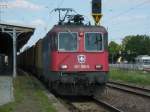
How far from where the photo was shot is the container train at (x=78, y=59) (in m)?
19.8

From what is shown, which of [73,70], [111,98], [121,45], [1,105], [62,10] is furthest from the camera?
[121,45]

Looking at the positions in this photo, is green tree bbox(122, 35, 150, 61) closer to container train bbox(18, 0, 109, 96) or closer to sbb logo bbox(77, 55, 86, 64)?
container train bbox(18, 0, 109, 96)

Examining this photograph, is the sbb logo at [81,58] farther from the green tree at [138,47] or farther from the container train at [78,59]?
the green tree at [138,47]

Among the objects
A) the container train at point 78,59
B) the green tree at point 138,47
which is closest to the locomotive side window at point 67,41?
the container train at point 78,59

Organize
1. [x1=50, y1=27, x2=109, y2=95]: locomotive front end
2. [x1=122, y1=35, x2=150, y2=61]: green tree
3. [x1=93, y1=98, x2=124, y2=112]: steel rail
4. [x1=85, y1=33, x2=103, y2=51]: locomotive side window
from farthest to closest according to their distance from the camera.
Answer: [x1=122, y1=35, x2=150, y2=61]: green tree
[x1=85, y1=33, x2=103, y2=51]: locomotive side window
[x1=50, y1=27, x2=109, y2=95]: locomotive front end
[x1=93, y1=98, x2=124, y2=112]: steel rail

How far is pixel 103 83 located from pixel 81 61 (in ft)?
4.15

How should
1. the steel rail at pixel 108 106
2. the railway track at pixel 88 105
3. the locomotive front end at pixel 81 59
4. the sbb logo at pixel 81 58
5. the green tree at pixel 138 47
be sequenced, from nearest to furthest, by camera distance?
the steel rail at pixel 108 106, the railway track at pixel 88 105, the locomotive front end at pixel 81 59, the sbb logo at pixel 81 58, the green tree at pixel 138 47

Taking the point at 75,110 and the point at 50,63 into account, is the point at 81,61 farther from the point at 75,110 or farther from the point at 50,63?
the point at 75,110

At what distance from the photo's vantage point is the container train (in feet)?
64.9

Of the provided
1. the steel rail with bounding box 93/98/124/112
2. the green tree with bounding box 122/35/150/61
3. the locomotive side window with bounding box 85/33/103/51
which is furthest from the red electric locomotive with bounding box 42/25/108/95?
the green tree with bounding box 122/35/150/61

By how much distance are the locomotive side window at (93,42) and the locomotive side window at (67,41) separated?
49cm

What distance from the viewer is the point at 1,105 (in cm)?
1565

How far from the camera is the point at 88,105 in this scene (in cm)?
1852

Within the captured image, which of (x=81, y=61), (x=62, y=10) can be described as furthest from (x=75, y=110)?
(x=62, y=10)
